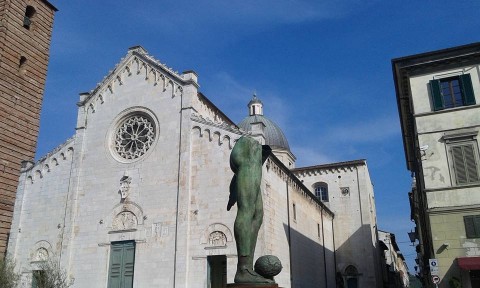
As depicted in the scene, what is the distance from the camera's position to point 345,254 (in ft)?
120

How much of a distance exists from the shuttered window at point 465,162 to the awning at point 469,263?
2790 millimetres

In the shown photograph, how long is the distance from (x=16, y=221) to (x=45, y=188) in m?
2.23

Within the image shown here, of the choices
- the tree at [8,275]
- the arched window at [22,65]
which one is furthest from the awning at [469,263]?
the arched window at [22,65]

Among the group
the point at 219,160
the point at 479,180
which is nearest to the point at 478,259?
the point at 479,180

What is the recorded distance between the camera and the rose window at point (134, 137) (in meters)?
22.8

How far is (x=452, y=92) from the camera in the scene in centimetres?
1841

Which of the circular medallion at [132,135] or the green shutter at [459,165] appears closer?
the green shutter at [459,165]

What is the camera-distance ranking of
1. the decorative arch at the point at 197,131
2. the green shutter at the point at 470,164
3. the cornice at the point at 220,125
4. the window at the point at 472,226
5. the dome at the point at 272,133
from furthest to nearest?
the dome at the point at 272,133 → the decorative arch at the point at 197,131 → the cornice at the point at 220,125 → the green shutter at the point at 470,164 → the window at the point at 472,226

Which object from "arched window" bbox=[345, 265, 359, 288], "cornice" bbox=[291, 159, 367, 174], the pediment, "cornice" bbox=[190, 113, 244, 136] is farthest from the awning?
Answer: "cornice" bbox=[291, 159, 367, 174]

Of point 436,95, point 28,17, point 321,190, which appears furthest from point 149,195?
point 321,190

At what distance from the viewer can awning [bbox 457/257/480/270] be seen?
15.5 m

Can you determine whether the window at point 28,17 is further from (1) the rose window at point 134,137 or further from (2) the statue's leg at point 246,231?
(2) the statue's leg at point 246,231

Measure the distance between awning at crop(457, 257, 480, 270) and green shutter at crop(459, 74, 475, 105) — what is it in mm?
5977

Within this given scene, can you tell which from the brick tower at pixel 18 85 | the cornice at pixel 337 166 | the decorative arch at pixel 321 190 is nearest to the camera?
the brick tower at pixel 18 85
